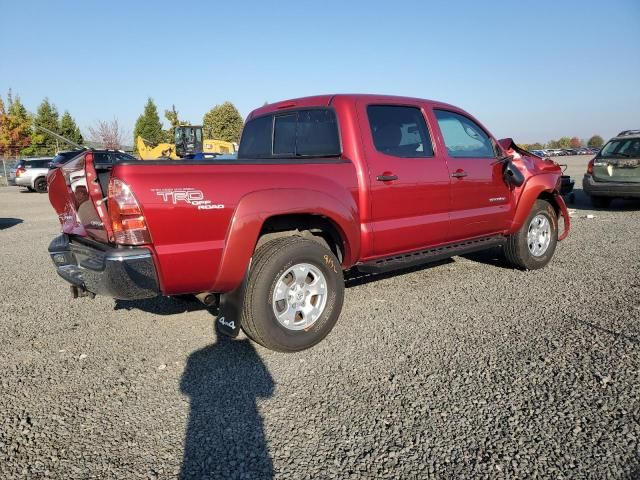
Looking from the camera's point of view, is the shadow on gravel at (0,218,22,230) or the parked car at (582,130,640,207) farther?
the shadow on gravel at (0,218,22,230)

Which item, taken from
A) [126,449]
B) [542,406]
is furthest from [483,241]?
[126,449]

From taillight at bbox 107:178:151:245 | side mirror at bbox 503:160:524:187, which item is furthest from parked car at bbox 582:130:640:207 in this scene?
taillight at bbox 107:178:151:245

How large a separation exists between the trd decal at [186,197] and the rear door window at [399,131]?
1.70 m

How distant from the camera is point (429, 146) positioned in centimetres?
450

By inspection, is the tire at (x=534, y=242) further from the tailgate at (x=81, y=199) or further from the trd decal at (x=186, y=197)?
the tailgate at (x=81, y=199)

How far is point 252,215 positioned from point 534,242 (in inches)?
155

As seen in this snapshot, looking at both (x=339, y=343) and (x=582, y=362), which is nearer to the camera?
(x=582, y=362)

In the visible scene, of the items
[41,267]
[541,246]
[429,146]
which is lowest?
[41,267]

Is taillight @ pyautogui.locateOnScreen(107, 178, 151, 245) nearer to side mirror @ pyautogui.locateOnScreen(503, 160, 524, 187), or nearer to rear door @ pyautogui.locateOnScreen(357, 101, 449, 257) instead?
rear door @ pyautogui.locateOnScreen(357, 101, 449, 257)

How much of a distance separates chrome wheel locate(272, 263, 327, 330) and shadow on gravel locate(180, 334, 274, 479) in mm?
375

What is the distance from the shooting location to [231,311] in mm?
3260

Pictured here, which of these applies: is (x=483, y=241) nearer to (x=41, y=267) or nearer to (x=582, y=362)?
(x=582, y=362)

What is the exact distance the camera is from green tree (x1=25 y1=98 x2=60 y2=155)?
44750mm

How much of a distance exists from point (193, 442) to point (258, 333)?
971mm
